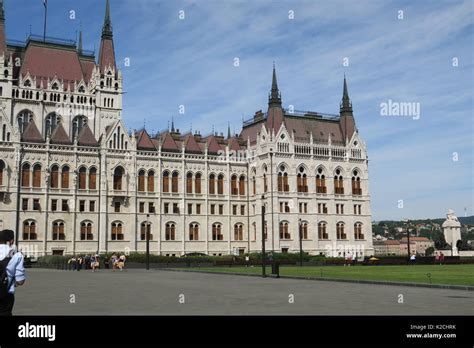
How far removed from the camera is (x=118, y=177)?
242 feet

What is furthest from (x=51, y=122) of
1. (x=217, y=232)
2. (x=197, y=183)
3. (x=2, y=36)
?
(x=217, y=232)

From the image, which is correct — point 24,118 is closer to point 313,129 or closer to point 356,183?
→ point 313,129

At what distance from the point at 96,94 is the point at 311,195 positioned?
3239 cm

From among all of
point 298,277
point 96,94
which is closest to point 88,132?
point 96,94

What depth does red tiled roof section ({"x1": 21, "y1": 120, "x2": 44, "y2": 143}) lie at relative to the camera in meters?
69.4

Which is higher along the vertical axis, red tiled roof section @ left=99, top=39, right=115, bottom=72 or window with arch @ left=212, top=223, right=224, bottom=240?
red tiled roof section @ left=99, top=39, right=115, bottom=72

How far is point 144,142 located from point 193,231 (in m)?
13.5

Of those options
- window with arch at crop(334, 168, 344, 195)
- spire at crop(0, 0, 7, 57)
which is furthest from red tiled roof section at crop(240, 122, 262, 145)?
spire at crop(0, 0, 7, 57)

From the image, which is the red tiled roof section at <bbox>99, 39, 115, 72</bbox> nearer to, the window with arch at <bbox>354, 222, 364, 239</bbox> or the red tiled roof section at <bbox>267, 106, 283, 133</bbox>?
the red tiled roof section at <bbox>267, 106, 283, 133</bbox>

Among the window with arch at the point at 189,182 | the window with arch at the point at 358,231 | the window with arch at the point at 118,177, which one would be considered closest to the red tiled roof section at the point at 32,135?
the window with arch at the point at 118,177

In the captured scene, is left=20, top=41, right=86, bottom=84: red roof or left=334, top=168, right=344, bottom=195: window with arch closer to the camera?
left=20, top=41, right=86, bottom=84: red roof

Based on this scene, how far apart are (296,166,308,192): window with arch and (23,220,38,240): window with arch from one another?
3476 cm

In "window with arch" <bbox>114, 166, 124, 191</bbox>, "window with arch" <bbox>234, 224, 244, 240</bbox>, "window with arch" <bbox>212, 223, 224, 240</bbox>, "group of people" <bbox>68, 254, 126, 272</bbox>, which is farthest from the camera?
"window with arch" <bbox>234, 224, 244, 240</bbox>
